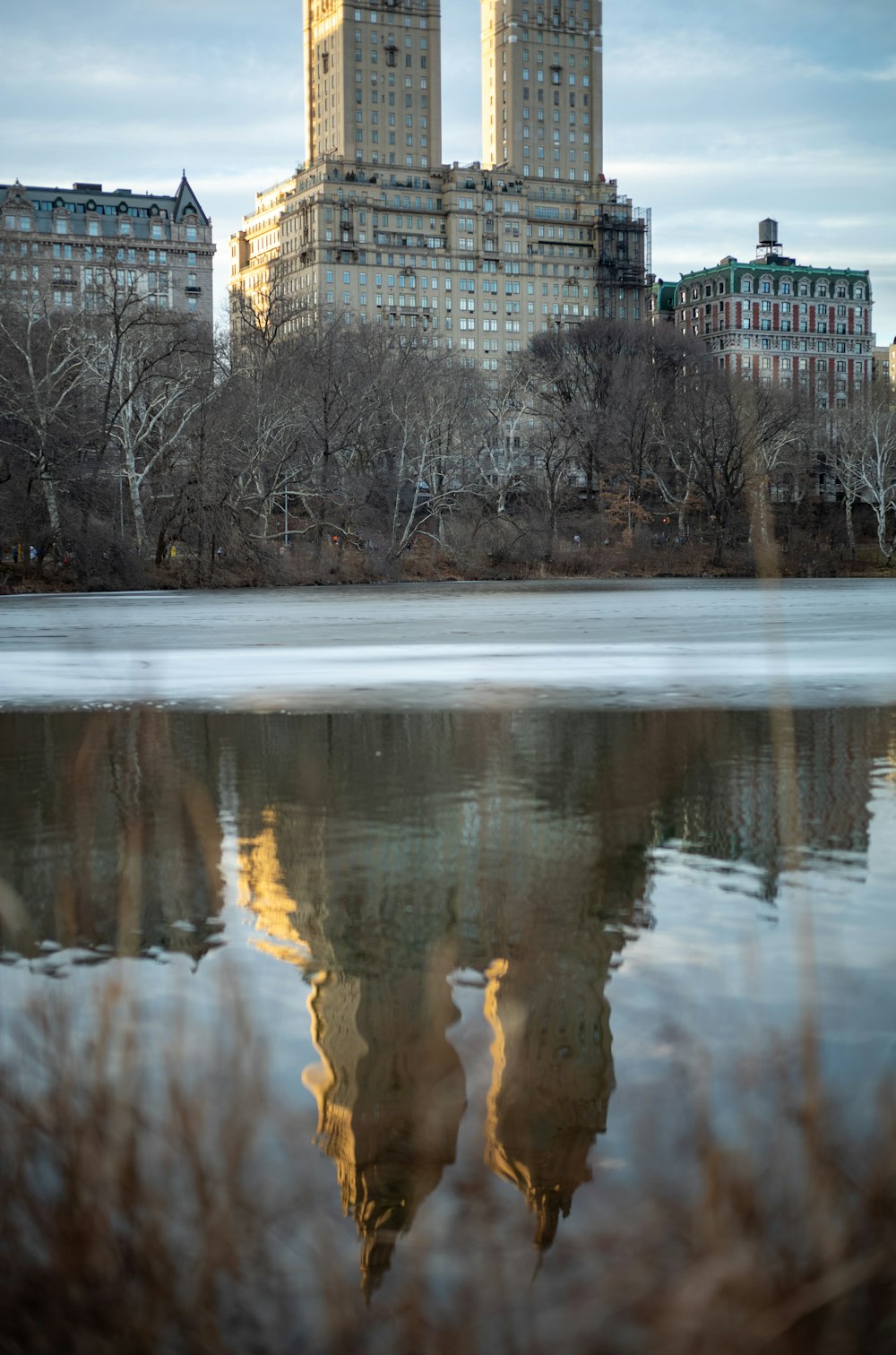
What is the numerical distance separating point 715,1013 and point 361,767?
18.8 ft

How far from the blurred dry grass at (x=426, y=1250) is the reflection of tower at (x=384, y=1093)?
12 centimetres

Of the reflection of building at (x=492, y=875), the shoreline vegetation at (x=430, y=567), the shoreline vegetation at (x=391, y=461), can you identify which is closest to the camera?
the reflection of building at (x=492, y=875)

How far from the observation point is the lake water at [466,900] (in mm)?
3771

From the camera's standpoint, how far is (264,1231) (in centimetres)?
310

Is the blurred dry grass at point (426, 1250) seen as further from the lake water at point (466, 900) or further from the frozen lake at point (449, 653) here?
the frozen lake at point (449, 653)

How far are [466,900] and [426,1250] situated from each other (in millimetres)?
3278

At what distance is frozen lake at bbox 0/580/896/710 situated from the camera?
15.1 metres

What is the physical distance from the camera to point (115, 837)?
7816 millimetres

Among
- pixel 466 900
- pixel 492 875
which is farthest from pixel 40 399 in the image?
pixel 466 900

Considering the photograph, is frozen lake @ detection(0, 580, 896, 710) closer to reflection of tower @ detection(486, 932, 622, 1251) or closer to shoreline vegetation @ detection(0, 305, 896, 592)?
reflection of tower @ detection(486, 932, 622, 1251)

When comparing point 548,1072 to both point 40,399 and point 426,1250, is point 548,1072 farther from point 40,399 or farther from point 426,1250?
point 40,399

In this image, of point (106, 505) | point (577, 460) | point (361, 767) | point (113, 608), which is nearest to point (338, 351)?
point (577, 460)

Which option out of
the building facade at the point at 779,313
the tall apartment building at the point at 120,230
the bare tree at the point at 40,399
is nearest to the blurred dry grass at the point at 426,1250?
the bare tree at the point at 40,399

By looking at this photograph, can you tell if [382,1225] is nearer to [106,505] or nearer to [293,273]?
[106,505]
